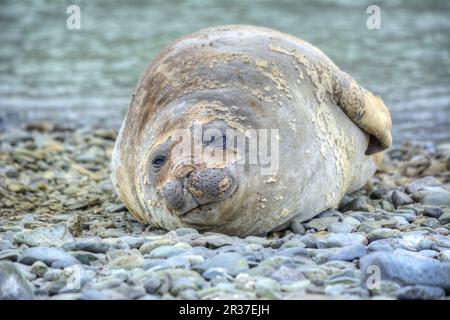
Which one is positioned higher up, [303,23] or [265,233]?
[303,23]

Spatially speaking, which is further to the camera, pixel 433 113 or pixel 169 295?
pixel 433 113

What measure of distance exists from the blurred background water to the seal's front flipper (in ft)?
9.86

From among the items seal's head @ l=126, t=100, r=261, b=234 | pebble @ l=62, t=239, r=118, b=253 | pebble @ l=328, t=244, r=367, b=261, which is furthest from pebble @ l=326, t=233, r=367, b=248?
pebble @ l=62, t=239, r=118, b=253

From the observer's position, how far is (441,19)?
16.9 metres

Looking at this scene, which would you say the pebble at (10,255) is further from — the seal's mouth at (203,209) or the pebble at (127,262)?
the seal's mouth at (203,209)

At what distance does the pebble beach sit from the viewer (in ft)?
12.0

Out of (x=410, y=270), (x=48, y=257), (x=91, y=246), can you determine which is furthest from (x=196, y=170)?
(x=410, y=270)

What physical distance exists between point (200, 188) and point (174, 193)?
0.16 metres

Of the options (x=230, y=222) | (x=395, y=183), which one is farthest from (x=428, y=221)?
(x=395, y=183)

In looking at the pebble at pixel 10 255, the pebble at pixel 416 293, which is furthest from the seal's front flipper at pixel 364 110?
the pebble at pixel 10 255

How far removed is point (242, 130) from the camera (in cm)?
455
